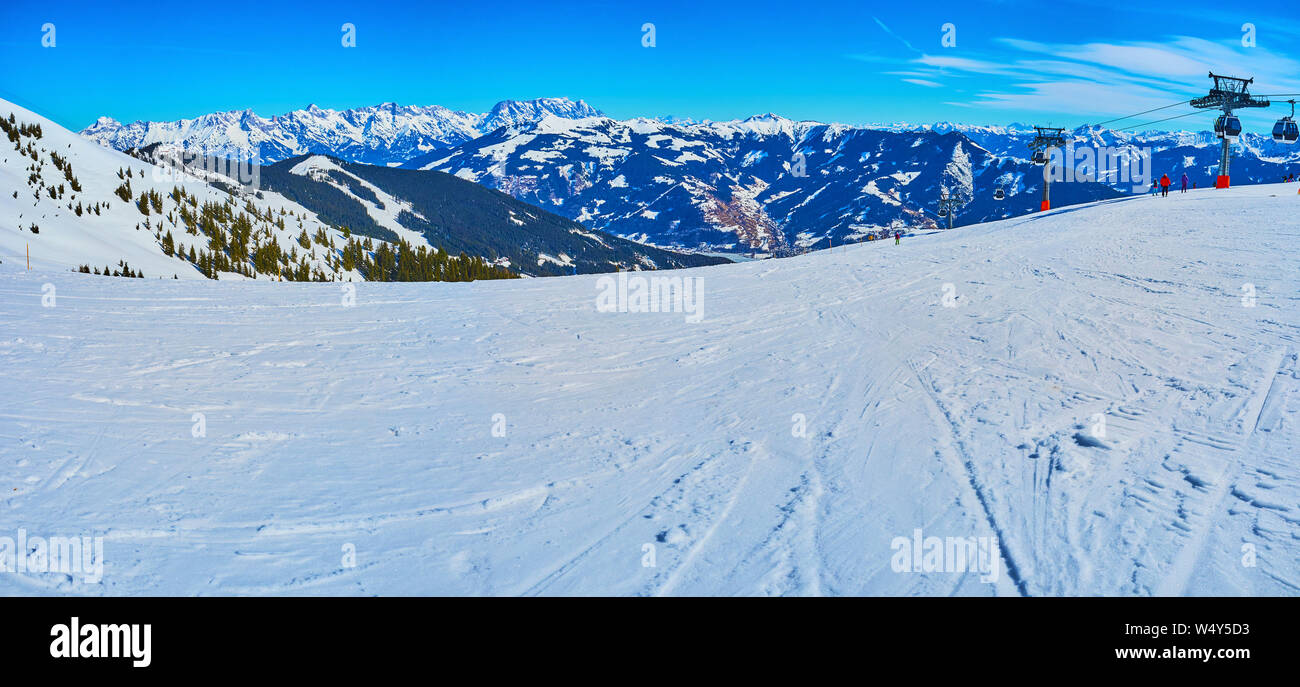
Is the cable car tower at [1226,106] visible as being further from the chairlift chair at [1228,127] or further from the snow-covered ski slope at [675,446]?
the snow-covered ski slope at [675,446]

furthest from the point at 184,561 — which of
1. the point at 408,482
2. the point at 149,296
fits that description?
the point at 149,296

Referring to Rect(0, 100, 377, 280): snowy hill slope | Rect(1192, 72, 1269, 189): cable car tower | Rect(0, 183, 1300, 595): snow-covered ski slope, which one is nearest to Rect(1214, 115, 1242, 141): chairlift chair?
Rect(1192, 72, 1269, 189): cable car tower

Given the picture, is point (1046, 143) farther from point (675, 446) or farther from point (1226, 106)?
point (675, 446)

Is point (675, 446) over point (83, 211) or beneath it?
beneath

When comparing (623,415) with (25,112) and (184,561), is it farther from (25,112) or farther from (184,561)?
(25,112)

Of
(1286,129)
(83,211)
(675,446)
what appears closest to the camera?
(675,446)

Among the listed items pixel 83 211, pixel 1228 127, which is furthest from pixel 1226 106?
pixel 83 211

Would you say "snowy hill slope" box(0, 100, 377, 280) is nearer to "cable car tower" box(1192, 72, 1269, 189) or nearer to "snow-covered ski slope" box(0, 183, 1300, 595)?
"snow-covered ski slope" box(0, 183, 1300, 595)

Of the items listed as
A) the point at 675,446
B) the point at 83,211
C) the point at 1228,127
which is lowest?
the point at 675,446
